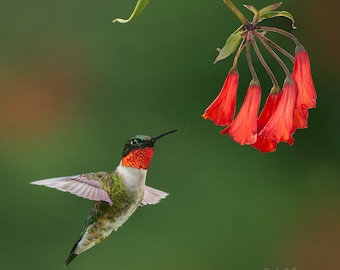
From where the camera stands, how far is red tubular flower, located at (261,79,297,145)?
1.17 m

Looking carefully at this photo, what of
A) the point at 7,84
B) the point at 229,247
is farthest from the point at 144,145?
the point at 7,84

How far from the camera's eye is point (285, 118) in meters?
1.19

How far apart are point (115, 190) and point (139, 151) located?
0.18m

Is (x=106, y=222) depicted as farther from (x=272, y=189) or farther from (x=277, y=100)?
(x=272, y=189)

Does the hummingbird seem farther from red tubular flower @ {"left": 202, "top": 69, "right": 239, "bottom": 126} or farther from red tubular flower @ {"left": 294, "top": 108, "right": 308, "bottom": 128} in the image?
red tubular flower @ {"left": 294, "top": 108, "right": 308, "bottom": 128}

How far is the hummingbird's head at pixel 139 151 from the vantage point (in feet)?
4.32

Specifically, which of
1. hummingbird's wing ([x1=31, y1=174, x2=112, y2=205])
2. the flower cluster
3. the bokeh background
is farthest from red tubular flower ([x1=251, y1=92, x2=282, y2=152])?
the bokeh background

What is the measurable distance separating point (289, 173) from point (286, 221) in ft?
0.85

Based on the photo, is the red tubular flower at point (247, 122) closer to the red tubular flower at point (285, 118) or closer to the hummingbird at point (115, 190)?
the red tubular flower at point (285, 118)

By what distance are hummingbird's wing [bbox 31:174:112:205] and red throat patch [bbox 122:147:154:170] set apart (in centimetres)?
7

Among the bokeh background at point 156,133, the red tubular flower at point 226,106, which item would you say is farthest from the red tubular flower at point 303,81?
the bokeh background at point 156,133

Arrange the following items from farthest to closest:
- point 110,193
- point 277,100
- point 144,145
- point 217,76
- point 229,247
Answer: point 217,76, point 229,247, point 110,193, point 144,145, point 277,100

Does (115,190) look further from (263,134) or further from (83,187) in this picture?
(263,134)

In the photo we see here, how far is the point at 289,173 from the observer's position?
3.87 m
